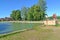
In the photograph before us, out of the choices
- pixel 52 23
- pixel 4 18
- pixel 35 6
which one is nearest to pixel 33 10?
pixel 35 6

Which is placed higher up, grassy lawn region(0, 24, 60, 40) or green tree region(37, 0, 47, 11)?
green tree region(37, 0, 47, 11)

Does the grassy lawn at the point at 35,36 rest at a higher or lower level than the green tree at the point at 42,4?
lower

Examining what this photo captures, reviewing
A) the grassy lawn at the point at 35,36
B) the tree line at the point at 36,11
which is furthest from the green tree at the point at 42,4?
the grassy lawn at the point at 35,36

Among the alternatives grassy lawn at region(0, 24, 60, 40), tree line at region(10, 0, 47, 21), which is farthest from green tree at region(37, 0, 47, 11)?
grassy lawn at region(0, 24, 60, 40)

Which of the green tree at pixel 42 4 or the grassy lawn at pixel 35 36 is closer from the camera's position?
the grassy lawn at pixel 35 36

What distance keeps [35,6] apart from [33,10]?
2.67m

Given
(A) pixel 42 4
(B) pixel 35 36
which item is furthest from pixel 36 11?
(B) pixel 35 36

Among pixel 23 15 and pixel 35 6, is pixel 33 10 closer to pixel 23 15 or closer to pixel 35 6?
pixel 35 6

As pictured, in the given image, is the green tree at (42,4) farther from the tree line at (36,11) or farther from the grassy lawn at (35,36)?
the grassy lawn at (35,36)

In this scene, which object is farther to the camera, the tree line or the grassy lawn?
the tree line

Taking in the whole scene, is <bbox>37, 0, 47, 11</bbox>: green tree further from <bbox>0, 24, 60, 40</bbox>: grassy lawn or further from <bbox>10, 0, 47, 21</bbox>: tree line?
<bbox>0, 24, 60, 40</bbox>: grassy lawn

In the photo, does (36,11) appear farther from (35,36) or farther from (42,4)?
(35,36)

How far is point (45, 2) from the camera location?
8275 centimetres

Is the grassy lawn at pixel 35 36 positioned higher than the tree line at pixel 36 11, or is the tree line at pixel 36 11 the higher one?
the tree line at pixel 36 11
